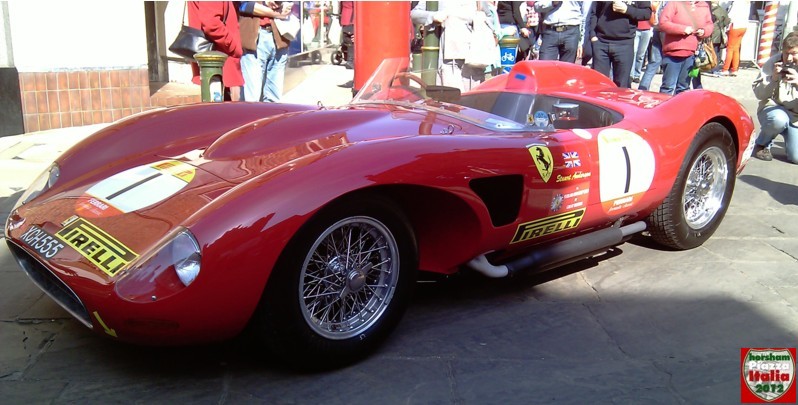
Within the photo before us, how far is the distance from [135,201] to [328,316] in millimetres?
893

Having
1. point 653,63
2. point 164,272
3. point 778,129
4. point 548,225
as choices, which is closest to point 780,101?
point 778,129

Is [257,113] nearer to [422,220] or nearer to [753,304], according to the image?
[422,220]

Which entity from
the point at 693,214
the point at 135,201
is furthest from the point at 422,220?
the point at 693,214

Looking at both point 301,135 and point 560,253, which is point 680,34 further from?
point 301,135

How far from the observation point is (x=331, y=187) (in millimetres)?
2602

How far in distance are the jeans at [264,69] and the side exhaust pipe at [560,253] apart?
4104 millimetres

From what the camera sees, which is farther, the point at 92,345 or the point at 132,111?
the point at 132,111

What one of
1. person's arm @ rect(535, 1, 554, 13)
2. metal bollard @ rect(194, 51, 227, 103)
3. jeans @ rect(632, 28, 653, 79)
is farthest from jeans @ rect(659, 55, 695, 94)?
metal bollard @ rect(194, 51, 227, 103)

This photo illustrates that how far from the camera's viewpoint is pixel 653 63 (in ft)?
30.7

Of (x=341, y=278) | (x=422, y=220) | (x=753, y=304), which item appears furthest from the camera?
(x=753, y=304)

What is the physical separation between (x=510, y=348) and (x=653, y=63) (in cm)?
729

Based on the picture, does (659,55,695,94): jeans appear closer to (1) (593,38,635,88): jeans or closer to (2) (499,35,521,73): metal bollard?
(1) (593,38,635,88): jeans

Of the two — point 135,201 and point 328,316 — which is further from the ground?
point 135,201

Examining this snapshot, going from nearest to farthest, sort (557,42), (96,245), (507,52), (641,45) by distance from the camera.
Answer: (96,245), (507,52), (557,42), (641,45)
